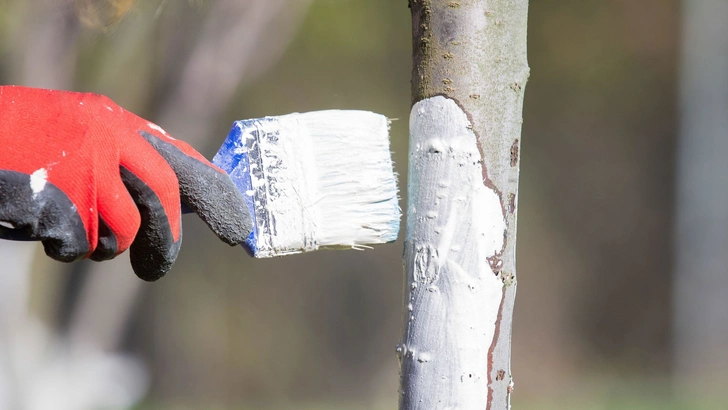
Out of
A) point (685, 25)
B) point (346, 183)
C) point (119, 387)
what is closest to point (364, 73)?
point (685, 25)

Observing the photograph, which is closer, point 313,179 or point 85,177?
point 85,177

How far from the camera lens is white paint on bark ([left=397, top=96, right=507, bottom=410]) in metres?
0.92

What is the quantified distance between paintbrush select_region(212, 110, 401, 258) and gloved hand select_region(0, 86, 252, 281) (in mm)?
129

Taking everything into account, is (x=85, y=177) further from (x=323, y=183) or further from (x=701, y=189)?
(x=701, y=189)

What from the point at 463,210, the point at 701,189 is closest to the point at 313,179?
the point at 463,210

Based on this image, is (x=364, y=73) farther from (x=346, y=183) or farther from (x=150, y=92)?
(x=346, y=183)

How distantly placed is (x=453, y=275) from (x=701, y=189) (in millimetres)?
3753

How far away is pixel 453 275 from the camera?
0.93 meters

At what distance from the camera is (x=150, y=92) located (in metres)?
3.44

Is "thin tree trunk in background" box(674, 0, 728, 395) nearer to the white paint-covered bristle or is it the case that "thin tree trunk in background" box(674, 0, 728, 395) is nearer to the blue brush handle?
the white paint-covered bristle

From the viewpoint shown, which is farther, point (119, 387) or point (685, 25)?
point (685, 25)

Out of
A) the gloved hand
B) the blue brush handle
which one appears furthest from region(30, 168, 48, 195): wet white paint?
the blue brush handle

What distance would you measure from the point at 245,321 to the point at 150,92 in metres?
1.50

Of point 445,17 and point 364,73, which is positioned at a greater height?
point 364,73
